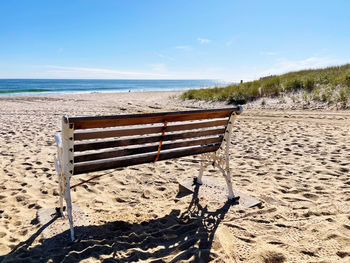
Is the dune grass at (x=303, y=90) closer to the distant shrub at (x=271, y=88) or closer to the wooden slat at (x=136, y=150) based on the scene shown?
the distant shrub at (x=271, y=88)

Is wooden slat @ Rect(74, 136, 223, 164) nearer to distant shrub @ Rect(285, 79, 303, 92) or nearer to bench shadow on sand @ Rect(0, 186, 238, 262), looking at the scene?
bench shadow on sand @ Rect(0, 186, 238, 262)

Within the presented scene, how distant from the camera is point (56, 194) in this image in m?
3.70

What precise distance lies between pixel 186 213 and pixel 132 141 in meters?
1.14

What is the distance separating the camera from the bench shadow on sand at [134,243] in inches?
92.9

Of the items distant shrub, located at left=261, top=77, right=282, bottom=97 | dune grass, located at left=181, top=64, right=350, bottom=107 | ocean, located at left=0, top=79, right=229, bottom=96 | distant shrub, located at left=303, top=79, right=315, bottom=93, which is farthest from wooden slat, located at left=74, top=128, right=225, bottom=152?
ocean, located at left=0, top=79, right=229, bottom=96

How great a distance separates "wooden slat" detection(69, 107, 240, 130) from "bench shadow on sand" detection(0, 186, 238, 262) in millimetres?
1109

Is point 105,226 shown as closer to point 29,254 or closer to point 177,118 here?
point 29,254

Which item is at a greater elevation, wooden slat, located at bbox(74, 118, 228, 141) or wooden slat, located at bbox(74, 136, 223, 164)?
wooden slat, located at bbox(74, 118, 228, 141)

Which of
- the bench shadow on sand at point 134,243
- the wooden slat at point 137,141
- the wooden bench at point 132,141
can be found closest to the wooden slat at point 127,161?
the wooden bench at point 132,141

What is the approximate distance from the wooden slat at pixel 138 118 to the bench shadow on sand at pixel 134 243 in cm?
111

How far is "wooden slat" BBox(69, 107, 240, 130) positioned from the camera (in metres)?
2.29

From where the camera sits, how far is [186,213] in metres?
3.19

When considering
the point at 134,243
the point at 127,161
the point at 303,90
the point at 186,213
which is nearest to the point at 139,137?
the point at 127,161

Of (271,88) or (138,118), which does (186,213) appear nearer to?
(138,118)
